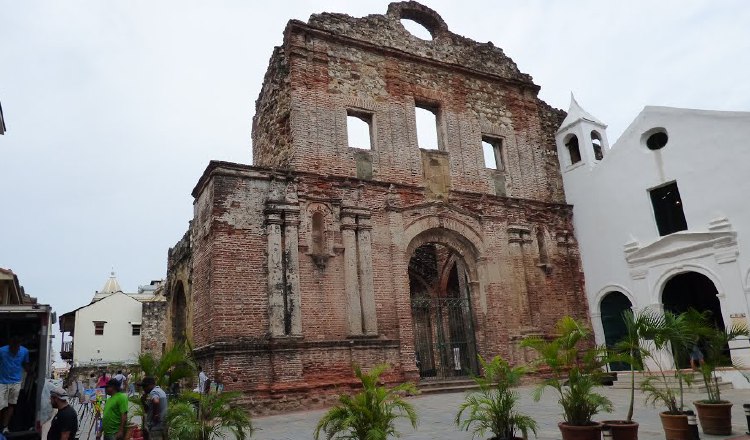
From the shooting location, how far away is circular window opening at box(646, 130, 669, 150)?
1484 cm

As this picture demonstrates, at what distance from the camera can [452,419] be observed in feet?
28.9

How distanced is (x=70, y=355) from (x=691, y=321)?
40.3 metres

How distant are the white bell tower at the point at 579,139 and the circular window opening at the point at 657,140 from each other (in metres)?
1.75

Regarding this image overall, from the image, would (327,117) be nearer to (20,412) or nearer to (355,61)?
(355,61)

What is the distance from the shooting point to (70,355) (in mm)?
38344

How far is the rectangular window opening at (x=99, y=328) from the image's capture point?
36.0m

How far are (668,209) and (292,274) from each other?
9.74m

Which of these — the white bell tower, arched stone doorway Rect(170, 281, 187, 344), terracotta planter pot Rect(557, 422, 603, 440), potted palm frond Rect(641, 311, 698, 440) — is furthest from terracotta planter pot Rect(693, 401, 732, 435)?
arched stone doorway Rect(170, 281, 187, 344)

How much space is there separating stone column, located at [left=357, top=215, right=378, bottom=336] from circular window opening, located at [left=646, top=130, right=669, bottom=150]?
7953 mm

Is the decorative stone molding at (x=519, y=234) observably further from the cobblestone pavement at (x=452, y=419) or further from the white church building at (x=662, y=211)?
the cobblestone pavement at (x=452, y=419)

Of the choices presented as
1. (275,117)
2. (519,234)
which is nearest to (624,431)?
(519,234)

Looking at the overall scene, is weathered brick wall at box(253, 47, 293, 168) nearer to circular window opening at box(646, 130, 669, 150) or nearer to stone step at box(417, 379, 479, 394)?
stone step at box(417, 379, 479, 394)

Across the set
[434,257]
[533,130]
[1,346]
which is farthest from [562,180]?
[1,346]

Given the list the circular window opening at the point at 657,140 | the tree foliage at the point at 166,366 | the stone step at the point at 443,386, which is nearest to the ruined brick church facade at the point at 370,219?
the stone step at the point at 443,386
